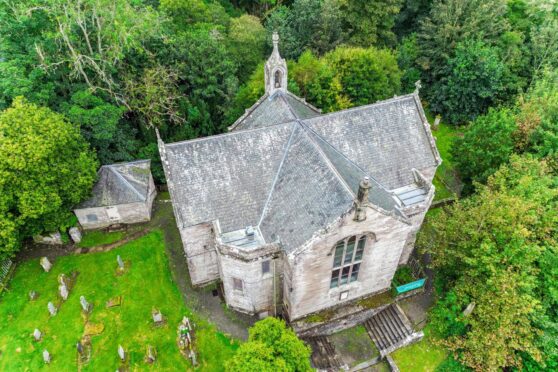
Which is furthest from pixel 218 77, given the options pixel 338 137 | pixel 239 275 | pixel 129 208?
pixel 239 275


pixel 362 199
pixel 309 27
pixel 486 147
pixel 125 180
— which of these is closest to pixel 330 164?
pixel 362 199

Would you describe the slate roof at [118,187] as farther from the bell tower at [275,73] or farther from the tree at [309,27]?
the tree at [309,27]

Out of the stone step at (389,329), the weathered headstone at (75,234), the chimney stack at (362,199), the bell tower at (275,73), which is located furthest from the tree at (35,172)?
the stone step at (389,329)

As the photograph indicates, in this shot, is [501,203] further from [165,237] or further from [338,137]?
[165,237]

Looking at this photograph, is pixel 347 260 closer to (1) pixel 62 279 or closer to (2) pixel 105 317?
(2) pixel 105 317

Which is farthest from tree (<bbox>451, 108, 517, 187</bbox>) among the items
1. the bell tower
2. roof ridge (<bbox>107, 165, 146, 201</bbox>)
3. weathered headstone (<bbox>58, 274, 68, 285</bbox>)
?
weathered headstone (<bbox>58, 274, 68, 285</bbox>)

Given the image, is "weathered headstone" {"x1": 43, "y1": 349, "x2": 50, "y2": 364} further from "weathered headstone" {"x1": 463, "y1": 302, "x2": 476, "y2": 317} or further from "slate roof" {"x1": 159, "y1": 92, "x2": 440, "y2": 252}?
"weathered headstone" {"x1": 463, "y1": 302, "x2": 476, "y2": 317}
